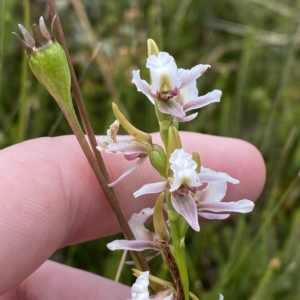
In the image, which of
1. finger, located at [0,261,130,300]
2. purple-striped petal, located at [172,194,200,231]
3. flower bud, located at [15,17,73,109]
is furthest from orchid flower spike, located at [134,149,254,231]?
finger, located at [0,261,130,300]

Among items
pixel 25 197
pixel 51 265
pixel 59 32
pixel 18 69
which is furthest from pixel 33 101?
pixel 59 32

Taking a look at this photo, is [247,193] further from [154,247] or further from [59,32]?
[59,32]

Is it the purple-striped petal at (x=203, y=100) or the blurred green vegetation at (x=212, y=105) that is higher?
the purple-striped petal at (x=203, y=100)

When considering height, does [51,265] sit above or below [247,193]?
below

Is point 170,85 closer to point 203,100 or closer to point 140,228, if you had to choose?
point 203,100

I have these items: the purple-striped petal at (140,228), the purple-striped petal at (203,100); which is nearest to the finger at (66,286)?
the purple-striped petal at (140,228)

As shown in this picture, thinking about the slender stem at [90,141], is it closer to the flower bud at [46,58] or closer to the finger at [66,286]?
the flower bud at [46,58]

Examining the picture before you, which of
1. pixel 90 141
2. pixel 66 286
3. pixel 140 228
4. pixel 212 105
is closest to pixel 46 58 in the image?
pixel 90 141
